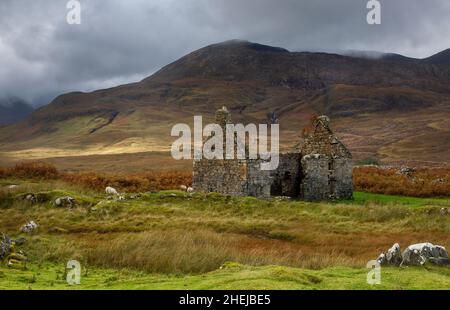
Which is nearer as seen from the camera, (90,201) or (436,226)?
(436,226)

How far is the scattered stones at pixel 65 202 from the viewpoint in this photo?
82.9 feet

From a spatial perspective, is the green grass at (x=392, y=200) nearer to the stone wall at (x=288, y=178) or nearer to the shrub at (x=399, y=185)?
the shrub at (x=399, y=185)

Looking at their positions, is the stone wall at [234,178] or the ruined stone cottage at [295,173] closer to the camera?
the stone wall at [234,178]

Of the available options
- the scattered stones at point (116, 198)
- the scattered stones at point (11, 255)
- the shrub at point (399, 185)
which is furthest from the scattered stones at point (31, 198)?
the shrub at point (399, 185)

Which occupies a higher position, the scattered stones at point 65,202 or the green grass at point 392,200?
the scattered stones at point 65,202

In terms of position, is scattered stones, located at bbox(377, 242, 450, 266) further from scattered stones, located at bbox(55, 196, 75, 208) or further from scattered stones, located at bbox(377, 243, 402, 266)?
scattered stones, located at bbox(55, 196, 75, 208)

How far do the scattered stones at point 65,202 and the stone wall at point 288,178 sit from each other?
13.6 m

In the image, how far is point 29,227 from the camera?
20281 mm

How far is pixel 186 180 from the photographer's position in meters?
42.5
